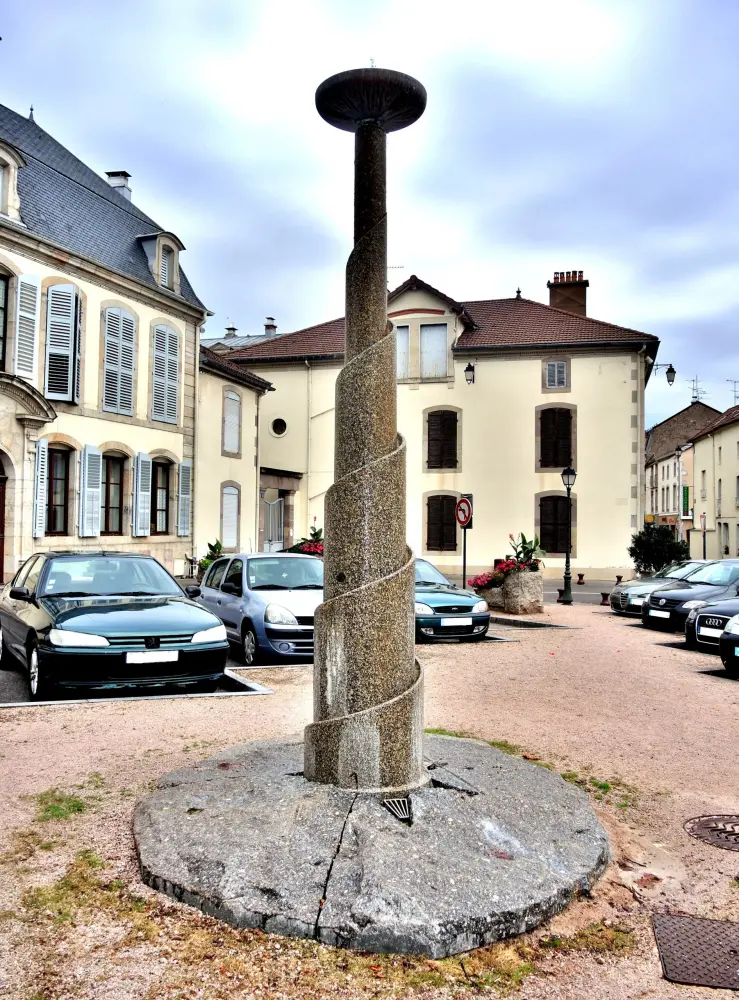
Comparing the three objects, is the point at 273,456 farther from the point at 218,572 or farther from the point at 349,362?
the point at 349,362

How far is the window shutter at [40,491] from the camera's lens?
1673 cm

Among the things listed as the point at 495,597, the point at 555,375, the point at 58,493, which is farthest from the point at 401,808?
the point at 555,375

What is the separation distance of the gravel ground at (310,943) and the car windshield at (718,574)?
6510mm

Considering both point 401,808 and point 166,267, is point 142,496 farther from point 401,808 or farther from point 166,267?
point 401,808

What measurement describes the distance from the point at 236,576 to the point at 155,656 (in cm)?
372

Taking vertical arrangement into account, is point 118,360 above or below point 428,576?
above

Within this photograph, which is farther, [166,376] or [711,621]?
[166,376]

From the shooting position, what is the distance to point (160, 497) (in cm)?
2131

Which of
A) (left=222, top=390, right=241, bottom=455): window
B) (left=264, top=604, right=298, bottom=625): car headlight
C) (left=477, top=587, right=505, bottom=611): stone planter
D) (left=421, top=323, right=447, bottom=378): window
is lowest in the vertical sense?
(left=477, top=587, right=505, bottom=611): stone planter

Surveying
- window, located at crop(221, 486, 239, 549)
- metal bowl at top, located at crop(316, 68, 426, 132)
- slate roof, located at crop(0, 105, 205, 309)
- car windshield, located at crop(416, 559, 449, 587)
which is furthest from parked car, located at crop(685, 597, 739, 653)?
window, located at crop(221, 486, 239, 549)

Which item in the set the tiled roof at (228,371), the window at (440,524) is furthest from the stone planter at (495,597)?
the window at (440,524)

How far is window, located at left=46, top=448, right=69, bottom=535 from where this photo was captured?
17.6 m

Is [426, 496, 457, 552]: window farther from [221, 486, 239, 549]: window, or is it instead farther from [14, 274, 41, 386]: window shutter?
[14, 274, 41, 386]: window shutter

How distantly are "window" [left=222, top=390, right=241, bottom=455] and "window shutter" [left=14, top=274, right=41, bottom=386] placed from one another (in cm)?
768
